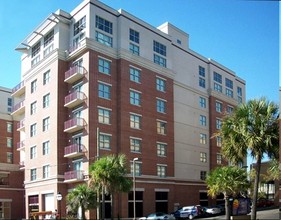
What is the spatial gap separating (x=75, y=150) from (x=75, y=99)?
3968 millimetres

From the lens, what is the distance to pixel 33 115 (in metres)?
37.5

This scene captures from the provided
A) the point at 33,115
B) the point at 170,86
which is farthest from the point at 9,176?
the point at 170,86

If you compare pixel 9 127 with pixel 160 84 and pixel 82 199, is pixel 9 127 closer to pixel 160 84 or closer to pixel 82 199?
pixel 160 84

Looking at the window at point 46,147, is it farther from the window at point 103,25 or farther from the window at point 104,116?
the window at point 103,25

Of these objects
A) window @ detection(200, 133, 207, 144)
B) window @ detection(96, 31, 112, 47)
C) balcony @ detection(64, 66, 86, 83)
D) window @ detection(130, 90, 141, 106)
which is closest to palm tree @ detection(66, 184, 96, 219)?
balcony @ detection(64, 66, 86, 83)

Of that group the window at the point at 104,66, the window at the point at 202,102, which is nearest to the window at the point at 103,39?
the window at the point at 104,66

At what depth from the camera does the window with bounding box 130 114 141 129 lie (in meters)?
35.4

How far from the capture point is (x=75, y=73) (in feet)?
109

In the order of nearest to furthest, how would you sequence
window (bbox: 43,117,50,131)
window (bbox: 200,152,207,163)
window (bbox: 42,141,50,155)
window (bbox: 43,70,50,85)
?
window (bbox: 42,141,50,155)
window (bbox: 43,117,50,131)
window (bbox: 43,70,50,85)
window (bbox: 200,152,207,163)

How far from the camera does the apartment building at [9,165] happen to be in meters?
37.4

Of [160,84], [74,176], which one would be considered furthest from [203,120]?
[74,176]

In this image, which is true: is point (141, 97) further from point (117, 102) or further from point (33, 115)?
point (33, 115)

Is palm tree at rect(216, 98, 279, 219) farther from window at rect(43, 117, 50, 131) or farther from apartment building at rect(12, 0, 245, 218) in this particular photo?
window at rect(43, 117, 50, 131)

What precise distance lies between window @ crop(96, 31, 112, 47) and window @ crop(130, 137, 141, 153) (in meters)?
8.13
